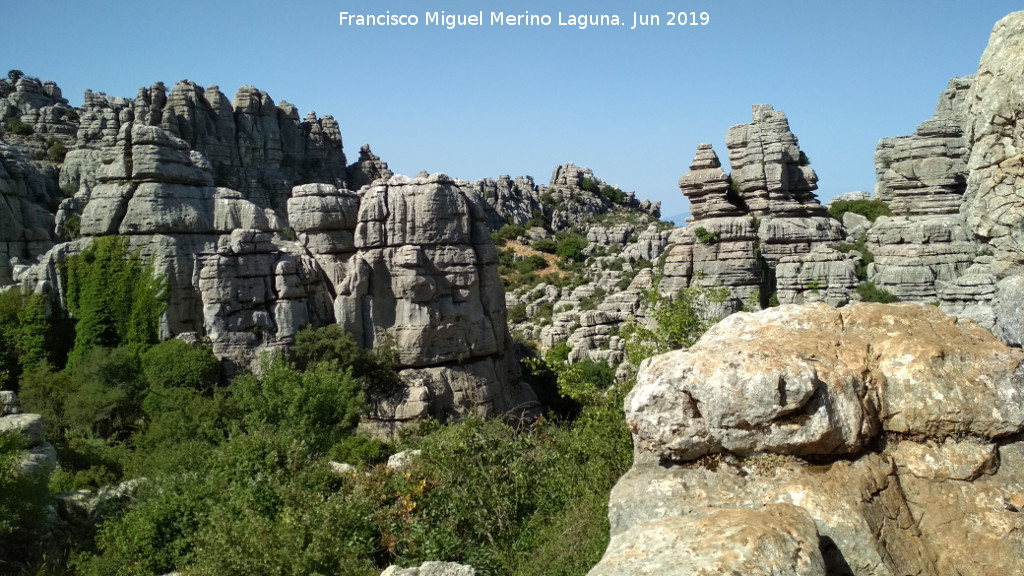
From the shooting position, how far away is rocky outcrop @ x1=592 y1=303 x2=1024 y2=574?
4906 millimetres

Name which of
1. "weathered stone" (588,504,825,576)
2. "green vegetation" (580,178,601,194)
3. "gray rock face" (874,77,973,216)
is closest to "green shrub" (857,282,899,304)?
"gray rock face" (874,77,973,216)

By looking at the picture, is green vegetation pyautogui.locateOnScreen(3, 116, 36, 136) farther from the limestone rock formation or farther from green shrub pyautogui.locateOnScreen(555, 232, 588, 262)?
the limestone rock formation

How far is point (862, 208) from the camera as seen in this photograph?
128 ft

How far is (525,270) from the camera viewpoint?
56.8 m

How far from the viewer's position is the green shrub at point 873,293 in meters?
24.0

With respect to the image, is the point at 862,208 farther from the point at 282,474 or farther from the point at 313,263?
the point at 282,474

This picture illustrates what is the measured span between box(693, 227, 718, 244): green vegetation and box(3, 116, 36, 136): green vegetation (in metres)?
47.6

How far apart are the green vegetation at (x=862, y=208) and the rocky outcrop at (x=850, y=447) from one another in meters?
34.9

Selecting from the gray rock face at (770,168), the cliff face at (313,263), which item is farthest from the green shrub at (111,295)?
the gray rock face at (770,168)

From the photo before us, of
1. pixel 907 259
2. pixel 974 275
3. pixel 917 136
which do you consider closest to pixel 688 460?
pixel 974 275

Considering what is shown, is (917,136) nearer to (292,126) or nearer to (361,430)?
(361,430)

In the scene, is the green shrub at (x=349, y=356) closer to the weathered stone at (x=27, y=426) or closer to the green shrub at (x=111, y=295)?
the green shrub at (x=111, y=295)

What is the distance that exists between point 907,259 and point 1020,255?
20.3 meters

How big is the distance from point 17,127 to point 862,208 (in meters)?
Result: 52.8
